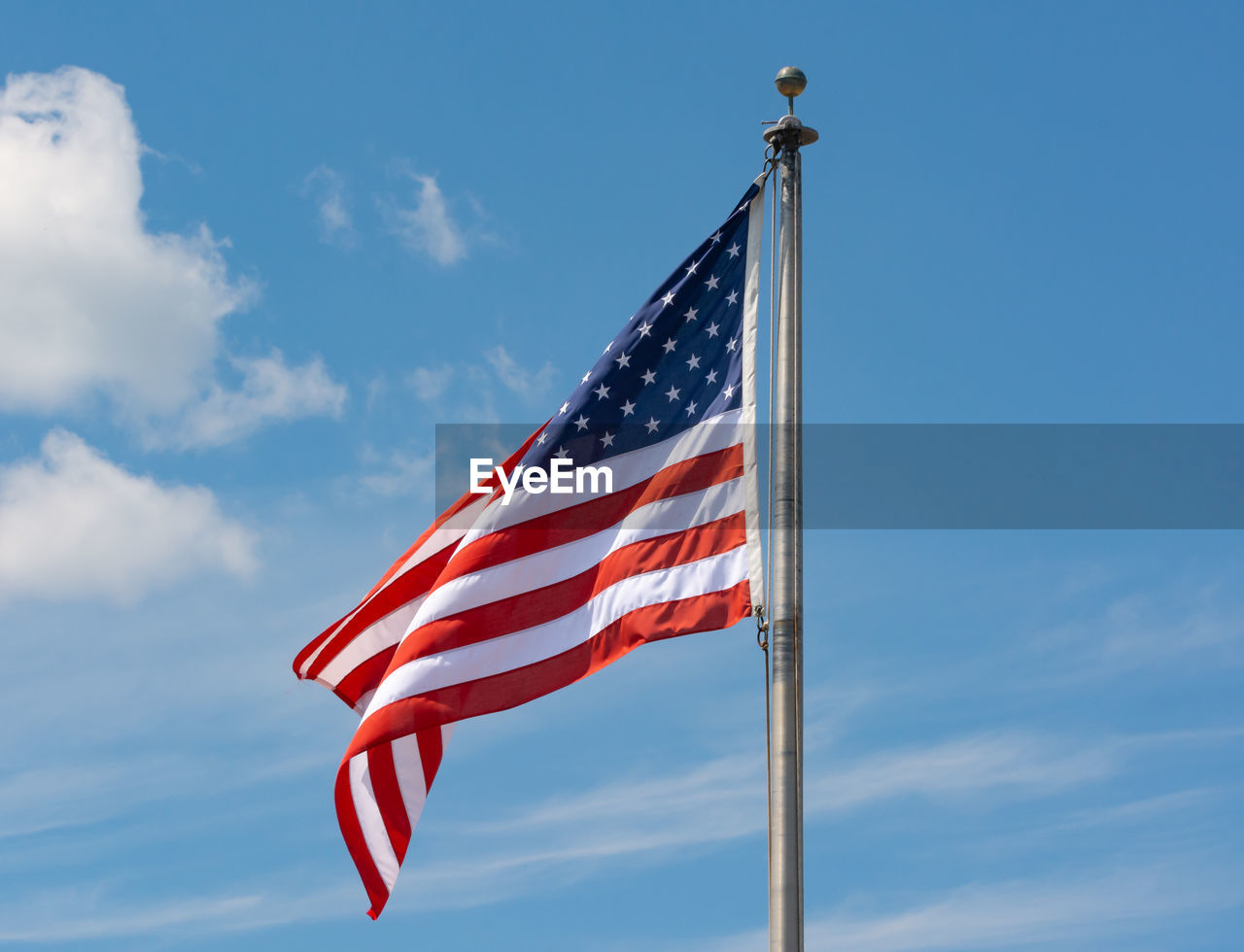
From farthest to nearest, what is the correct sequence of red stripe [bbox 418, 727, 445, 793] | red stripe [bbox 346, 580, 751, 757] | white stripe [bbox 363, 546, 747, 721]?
red stripe [bbox 418, 727, 445, 793], white stripe [bbox 363, 546, 747, 721], red stripe [bbox 346, 580, 751, 757]

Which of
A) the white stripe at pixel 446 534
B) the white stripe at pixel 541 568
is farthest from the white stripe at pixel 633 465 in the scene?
the white stripe at pixel 541 568

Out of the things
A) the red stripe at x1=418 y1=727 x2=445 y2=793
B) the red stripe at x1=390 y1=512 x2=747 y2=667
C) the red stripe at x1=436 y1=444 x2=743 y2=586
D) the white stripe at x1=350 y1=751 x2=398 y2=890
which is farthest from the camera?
the red stripe at x1=418 y1=727 x2=445 y2=793

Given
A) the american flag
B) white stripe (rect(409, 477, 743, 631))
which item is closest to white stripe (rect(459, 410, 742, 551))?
the american flag

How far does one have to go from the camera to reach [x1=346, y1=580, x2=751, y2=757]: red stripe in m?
17.0

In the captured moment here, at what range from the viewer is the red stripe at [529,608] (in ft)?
58.2

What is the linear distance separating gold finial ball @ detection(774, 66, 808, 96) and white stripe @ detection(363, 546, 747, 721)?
5555mm

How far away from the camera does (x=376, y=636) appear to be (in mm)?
19812

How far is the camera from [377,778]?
63.0 ft

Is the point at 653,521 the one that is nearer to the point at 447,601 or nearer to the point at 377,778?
the point at 447,601

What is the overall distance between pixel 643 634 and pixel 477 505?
3.14 m

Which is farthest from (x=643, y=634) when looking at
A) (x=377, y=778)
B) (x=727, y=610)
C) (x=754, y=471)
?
(x=377, y=778)

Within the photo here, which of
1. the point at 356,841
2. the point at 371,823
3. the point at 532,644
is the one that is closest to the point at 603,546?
the point at 532,644

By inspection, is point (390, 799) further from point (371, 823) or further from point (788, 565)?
point (788, 565)

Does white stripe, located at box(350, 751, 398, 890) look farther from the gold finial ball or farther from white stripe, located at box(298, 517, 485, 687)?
the gold finial ball
